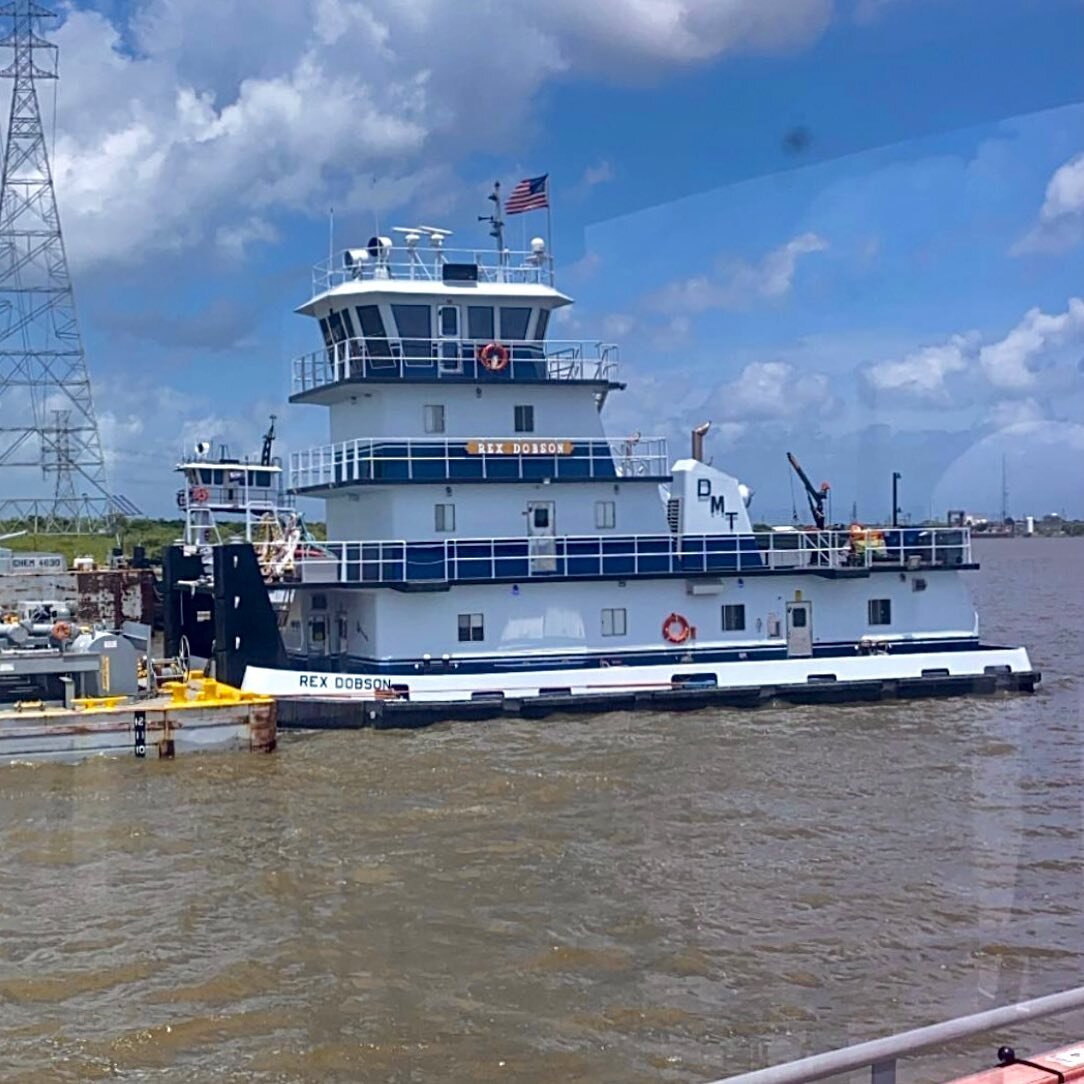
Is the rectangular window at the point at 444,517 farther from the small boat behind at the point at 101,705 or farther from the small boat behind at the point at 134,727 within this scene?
the small boat behind at the point at 134,727

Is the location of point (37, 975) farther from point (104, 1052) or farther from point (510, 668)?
point (510, 668)

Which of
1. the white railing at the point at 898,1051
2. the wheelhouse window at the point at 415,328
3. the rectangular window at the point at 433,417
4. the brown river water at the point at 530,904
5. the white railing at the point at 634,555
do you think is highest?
the wheelhouse window at the point at 415,328

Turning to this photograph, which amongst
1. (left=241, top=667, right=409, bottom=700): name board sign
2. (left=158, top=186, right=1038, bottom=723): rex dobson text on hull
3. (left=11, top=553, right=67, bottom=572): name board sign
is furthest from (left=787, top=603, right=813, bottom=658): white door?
(left=11, top=553, right=67, bottom=572): name board sign

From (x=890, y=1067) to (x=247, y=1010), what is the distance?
6.89m

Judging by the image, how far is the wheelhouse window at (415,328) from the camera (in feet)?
80.1

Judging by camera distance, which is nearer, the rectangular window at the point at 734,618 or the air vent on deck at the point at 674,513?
the rectangular window at the point at 734,618

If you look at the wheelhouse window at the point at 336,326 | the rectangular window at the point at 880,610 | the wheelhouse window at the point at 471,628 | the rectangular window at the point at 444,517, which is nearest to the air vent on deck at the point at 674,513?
the rectangular window at the point at 880,610

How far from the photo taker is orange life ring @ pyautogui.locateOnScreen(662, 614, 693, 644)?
2453 centimetres

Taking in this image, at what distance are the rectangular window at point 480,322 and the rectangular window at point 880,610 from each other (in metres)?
8.93

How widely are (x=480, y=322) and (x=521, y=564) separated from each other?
472 cm

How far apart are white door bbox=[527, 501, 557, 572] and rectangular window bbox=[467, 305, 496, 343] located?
3.26 m

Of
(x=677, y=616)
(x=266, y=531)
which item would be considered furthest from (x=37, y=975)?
(x=266, y=531)

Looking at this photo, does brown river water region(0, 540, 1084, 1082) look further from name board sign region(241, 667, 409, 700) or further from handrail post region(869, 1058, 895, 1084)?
handrail post region(869, 1058, 895, 1084)

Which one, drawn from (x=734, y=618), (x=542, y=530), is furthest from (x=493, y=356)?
(x=734, y=618)
